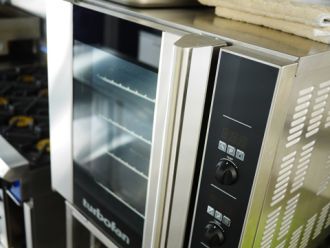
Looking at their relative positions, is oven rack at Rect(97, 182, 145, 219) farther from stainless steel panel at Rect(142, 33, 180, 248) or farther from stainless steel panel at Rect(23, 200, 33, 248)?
stainless steel panel at Rect(23, 200, 33, 248)

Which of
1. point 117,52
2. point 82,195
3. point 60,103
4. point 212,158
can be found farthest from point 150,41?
point 82,195

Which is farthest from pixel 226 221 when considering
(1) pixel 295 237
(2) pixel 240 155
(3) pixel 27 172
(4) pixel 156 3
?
(3) pixel 27 172

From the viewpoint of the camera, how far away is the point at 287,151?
1.86 feet

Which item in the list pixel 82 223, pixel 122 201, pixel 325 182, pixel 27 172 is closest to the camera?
pixel 325 182

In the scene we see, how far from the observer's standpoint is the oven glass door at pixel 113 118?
70 centimetres

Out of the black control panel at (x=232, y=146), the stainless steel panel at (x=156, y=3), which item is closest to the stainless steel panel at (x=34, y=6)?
the stainless steel panel at (x=156, y=3)

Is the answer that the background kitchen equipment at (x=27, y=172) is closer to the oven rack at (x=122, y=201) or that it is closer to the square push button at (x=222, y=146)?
the oven rack at (x=122, y=201)

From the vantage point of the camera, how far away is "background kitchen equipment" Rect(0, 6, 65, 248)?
109 centimetres

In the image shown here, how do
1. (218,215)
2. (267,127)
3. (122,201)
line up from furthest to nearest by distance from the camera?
(122,201) → (218,215) → (267,127)

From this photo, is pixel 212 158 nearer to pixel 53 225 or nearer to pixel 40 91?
pixel 53 225

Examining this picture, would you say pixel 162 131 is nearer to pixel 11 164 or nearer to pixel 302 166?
pixel 302 166

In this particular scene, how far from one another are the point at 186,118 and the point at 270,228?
0.76 ft

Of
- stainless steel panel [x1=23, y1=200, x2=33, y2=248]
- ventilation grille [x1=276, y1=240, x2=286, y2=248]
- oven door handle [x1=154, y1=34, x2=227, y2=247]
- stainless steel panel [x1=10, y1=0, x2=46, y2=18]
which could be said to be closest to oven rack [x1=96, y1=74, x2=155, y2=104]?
oven door handle [x1=154, y1=34, x2=227, y2=247]

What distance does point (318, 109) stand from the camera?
1.94 feet
